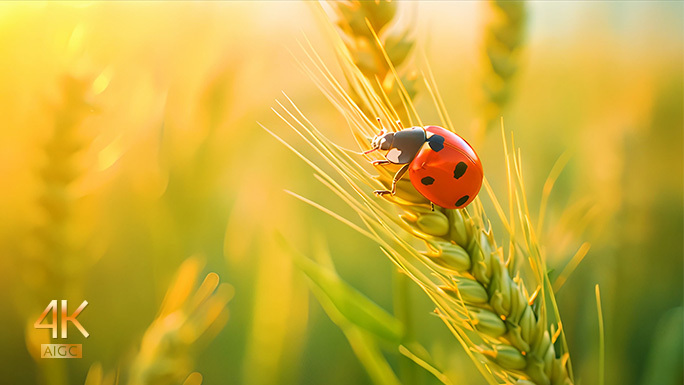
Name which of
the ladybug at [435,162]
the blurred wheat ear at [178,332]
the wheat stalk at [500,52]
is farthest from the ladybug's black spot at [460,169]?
the blurred wheat ear at [178,332]

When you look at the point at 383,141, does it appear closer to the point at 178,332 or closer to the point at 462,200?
the point at 462,200

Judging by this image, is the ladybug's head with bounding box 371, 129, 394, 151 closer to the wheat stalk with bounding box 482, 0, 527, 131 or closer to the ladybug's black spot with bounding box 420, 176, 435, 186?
the ladybug's black spot with bounding box 420, 176, 435, 186

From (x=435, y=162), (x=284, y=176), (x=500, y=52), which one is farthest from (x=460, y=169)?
(x=284, y=176)

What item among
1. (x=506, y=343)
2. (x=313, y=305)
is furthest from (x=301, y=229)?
(x=506, y=343)

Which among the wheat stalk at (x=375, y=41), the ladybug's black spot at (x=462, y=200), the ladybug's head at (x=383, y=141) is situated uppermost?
the wheat stalk at (x=375, y=41)

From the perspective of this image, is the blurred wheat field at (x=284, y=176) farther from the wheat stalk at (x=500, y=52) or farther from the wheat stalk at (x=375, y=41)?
the wheat stalk at (x=375, y=41)

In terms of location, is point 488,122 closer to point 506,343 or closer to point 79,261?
point 506,343
